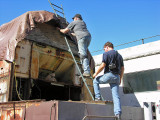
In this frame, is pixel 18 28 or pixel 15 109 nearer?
pixel 15 109

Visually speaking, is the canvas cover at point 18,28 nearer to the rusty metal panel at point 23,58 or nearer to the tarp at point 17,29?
the tarp at point 17,29

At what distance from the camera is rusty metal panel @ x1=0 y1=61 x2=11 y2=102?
18.9ft

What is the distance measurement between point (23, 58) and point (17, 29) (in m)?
0.93

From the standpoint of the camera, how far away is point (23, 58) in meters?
6.38

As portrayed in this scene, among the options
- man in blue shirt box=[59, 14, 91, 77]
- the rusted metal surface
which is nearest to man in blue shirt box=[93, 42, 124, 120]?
man in blue shirt box=[59, 14, 91, 77]

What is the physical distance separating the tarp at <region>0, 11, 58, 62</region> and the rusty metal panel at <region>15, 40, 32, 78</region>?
17 centimetres

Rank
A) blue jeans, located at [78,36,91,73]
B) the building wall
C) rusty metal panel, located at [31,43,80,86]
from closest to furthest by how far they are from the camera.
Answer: blue jeans, located at [78,36,91,73] < rusty metal panel, located at [31,43,80,86] < the building wall

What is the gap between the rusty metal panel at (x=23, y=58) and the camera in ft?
20.3

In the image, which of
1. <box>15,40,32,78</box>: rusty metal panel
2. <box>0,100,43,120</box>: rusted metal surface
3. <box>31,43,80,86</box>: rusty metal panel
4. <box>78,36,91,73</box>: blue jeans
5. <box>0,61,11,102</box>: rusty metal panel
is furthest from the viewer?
<box>31,43,80,86</box>: rusty metal panel

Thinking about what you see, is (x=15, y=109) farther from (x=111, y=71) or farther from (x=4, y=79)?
(x=111, y=71)

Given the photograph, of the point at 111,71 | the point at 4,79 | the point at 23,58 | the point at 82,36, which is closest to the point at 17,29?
the point at 23,58

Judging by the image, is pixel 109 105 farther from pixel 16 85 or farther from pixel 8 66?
pixel 8 66

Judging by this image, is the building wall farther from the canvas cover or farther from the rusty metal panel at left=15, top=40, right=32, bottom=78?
the rusty metal panel at left=15, top=40, right=32, bottom=78

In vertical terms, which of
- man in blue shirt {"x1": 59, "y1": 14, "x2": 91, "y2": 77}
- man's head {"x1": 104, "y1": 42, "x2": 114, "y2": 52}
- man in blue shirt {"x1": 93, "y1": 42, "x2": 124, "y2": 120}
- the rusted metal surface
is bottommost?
the rusted metal surface
